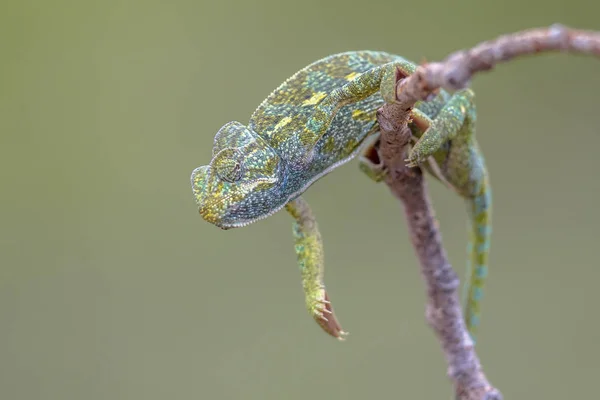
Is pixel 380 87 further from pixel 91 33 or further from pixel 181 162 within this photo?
pixel 91 33

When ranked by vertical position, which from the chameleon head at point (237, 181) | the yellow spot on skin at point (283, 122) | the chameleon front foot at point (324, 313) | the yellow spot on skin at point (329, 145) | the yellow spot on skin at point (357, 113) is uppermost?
the yellow spot on skin at point (357, 113)

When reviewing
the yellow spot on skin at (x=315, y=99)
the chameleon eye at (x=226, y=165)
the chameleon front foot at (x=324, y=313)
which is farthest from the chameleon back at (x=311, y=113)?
the chameleon front foot at (x=324, y=313)

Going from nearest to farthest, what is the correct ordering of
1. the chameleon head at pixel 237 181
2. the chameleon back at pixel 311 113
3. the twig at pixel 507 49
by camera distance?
the twig at pixel 507 49, the chameleon head at pixel 237 181, the chameleon back at pixel 311 113

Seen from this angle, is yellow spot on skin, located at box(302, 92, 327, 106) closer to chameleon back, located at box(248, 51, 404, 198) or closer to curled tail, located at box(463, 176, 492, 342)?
chameleon back, located at box(248, 51, 404, 198)

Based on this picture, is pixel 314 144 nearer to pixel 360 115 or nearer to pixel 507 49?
pixel 360 115

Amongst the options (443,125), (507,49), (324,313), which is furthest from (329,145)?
(507,49)

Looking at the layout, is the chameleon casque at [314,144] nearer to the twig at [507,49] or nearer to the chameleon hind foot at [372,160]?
the chameleon hind foot at [372,160]

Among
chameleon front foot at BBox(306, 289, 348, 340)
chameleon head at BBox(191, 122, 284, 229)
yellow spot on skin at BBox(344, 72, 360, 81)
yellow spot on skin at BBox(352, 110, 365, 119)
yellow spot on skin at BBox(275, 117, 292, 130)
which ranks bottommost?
chameleon front foot at BBox(306, 289, 348, 340)

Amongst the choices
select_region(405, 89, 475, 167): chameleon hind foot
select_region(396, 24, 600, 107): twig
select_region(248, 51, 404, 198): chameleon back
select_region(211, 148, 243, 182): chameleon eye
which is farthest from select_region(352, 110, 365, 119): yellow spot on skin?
select_region(396, 24, 600, 107): twig
